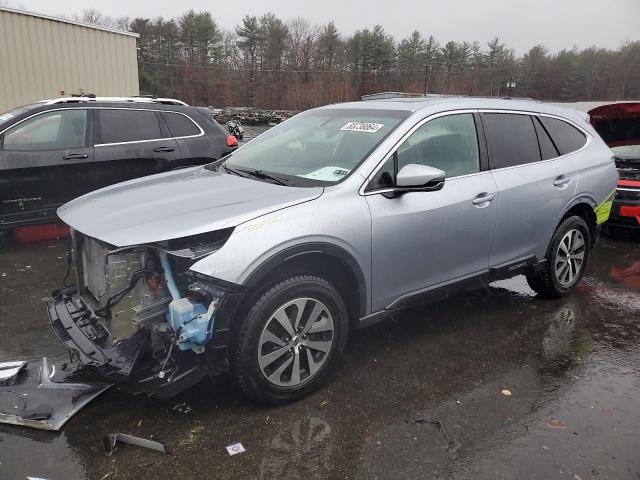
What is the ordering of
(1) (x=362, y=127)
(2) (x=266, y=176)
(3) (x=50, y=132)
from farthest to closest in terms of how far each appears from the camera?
(3) (x=50, y=132)
(1) (x=362, y=127)
(2) (x=266, y=176)

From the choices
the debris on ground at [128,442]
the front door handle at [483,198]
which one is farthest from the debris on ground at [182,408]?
the front door handle at [483,198]

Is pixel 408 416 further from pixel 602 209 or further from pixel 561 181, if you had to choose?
pixel 602 209

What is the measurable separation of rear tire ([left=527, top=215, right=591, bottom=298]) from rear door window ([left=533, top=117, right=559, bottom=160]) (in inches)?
25.2

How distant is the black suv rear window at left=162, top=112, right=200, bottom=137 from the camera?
6777mm

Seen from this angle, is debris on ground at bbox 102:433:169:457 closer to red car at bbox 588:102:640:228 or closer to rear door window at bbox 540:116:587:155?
rear door window at bbox 540:116:587:155

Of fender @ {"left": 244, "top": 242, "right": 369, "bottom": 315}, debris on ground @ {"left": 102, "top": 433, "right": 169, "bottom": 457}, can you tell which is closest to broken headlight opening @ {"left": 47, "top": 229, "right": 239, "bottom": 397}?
fender @ {"left": 244, "top": 242, "right": 369, "bottom": 315}

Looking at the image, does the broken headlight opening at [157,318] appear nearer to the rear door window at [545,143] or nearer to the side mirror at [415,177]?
the side mirror at [415,177]

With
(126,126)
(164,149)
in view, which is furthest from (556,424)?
(126,126)

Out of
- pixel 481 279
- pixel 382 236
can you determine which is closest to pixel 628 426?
pixel 481 279

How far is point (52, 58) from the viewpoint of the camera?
45.6 feet

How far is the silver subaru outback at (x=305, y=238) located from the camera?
2.65 meters

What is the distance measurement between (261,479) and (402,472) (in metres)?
0.70

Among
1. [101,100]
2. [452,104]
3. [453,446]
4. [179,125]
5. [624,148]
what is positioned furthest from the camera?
[624,148]

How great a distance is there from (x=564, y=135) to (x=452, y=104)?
1.49 meters
